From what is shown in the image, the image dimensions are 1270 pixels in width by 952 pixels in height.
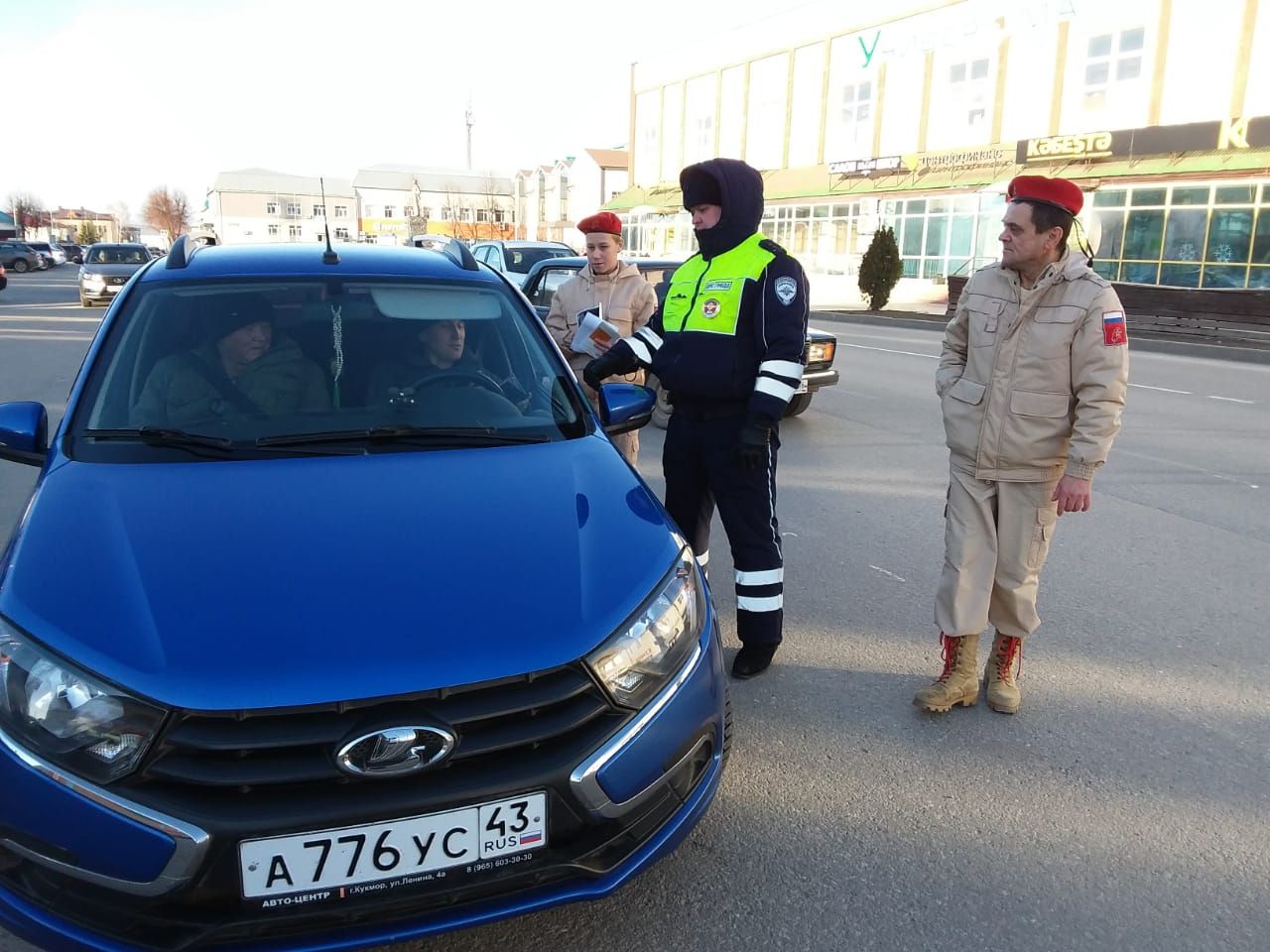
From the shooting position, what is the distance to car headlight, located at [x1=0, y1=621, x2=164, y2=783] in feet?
5.89

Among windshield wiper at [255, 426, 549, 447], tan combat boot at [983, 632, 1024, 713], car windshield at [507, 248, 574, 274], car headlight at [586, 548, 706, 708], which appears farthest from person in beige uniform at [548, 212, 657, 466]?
car windshield at [507, 248, 574, 274]

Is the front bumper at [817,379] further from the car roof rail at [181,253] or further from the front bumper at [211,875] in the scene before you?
the front bumper at [211,875]

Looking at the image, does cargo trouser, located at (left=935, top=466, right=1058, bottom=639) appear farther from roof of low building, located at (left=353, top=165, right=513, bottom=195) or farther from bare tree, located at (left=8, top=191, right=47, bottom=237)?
bare tree, located at (left=8, top=191, right=47, bottom=237)

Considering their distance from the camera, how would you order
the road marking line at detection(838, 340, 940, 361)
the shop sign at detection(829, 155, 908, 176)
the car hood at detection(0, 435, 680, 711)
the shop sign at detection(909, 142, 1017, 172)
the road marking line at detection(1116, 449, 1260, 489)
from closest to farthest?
the car hood at detection(0, 435, 680, 711), the road marking line at detection(1116, 449, 1260, 489), the road marking line at detection(838, 340, 940, 361), the shop sign at detection(909, 142, 1017, 172), the shop sign at detection(829, 155, 908, 176)

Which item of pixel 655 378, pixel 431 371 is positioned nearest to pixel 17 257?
pixel 655 378

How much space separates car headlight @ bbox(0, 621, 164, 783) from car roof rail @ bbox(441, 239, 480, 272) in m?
2.26

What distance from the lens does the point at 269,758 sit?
180 centimetres

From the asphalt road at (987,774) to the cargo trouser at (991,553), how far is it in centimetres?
37

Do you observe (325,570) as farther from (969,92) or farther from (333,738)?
(969,92)

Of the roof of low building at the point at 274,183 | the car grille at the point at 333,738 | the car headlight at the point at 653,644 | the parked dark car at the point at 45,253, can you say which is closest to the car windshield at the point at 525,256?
the car headlight at the point at 653,644

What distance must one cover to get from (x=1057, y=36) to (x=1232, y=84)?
20.3 ft

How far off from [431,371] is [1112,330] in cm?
221

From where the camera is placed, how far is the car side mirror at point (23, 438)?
9.57ft

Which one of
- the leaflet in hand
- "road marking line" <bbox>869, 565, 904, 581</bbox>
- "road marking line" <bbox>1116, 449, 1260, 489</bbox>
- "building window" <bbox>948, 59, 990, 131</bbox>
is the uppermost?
"building window" <bbox>948, 59, 990, 131</bbox>
